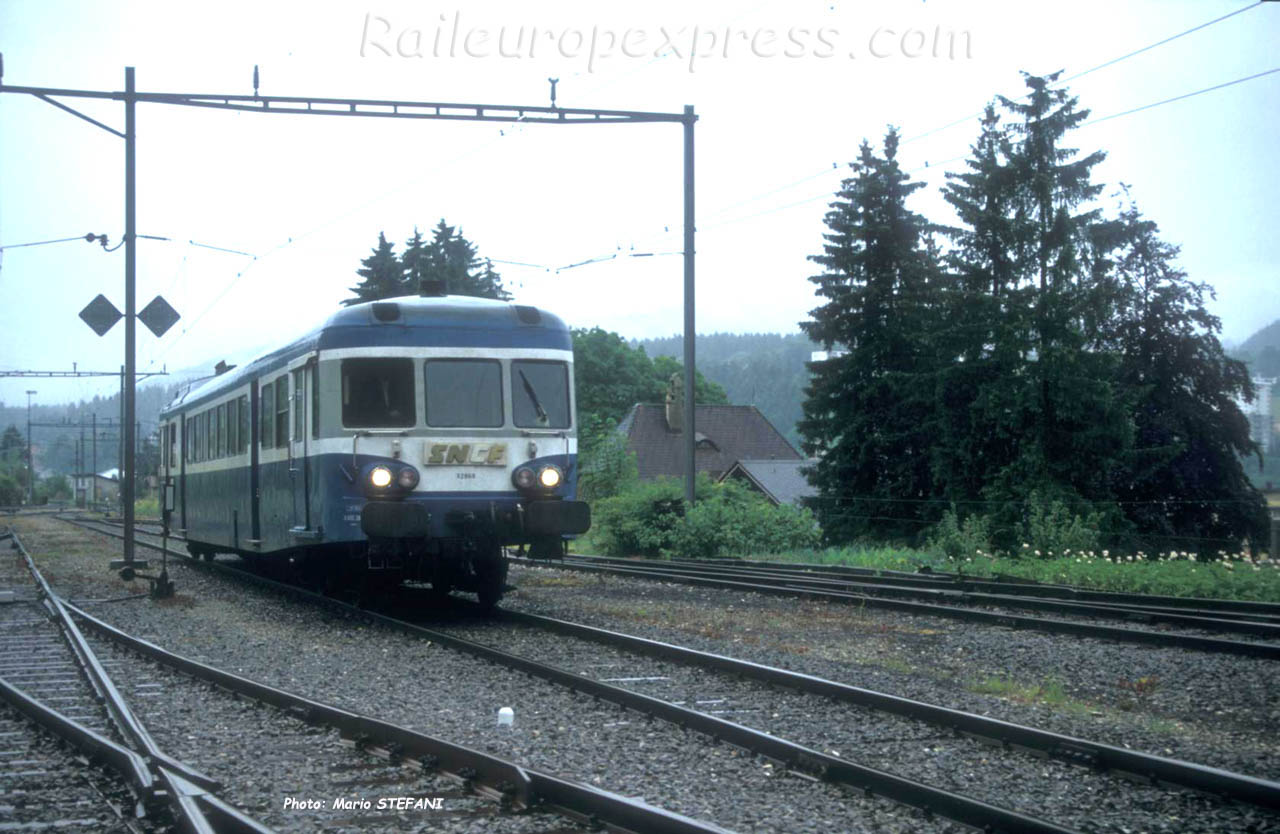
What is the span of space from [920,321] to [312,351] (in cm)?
3105

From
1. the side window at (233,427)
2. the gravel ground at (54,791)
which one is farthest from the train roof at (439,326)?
the gravel ground at (54,791)

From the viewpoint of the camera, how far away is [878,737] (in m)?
6.92

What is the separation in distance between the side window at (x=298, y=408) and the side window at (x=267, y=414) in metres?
1.15

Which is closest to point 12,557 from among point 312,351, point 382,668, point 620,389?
point 312,351

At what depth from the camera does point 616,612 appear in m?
13.3

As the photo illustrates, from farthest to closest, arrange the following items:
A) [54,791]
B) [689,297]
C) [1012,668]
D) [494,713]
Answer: [689,297], [1012,668], [494,713], [54,791]

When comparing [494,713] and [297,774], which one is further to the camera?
[494,713]

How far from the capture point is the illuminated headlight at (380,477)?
11875mm

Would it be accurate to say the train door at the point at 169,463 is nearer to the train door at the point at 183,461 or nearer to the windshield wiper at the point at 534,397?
the train door at the point at 183,461

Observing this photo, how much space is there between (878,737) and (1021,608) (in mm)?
6764

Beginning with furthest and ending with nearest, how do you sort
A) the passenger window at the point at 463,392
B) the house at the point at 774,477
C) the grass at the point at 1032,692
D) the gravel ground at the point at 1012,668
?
the house at the point at 774,477, the passenger window at the point at 463,392, the grass at the point at 1032,692, the gravel ground at the point at 1012,668

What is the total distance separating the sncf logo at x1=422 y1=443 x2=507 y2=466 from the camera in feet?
39.8

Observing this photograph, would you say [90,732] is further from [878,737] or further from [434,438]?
[434,438]

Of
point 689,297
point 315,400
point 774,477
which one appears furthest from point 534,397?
point 774,477
